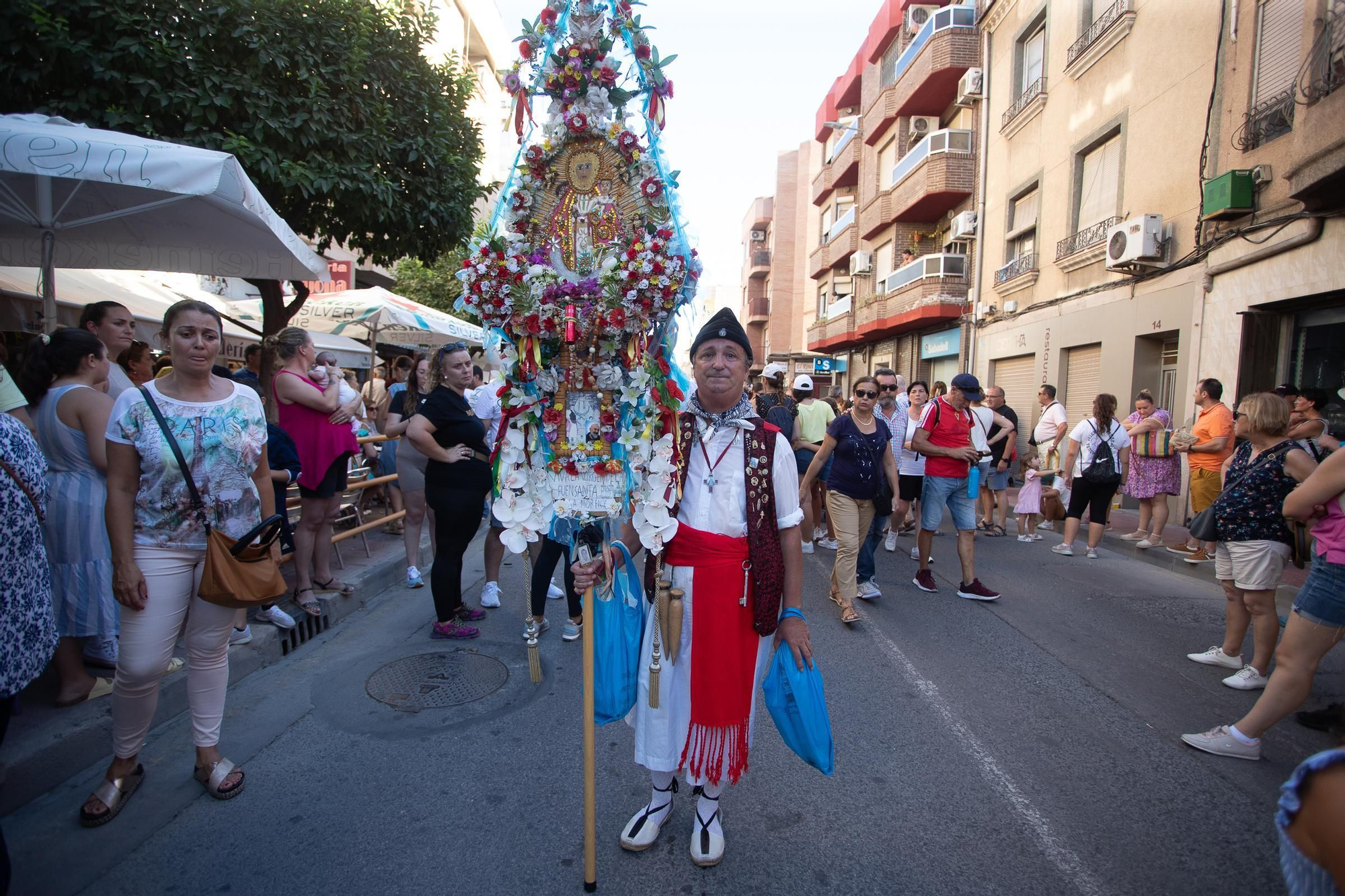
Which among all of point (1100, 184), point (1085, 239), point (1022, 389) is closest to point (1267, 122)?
point (1100, 184)

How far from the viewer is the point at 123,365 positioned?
4.77m

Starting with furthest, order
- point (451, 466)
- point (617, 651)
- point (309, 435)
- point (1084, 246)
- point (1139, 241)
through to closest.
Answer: point (1084, 246) → point (1139, 241) → point (309, 435) → point (451, 466) → point (617, 651)

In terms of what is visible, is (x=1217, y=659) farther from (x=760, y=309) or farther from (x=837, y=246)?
(x=760, y=309)

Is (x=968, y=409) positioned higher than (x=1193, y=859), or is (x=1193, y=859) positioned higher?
(x=968, y=409)

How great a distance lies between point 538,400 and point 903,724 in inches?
108

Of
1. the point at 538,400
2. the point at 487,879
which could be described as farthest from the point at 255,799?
the point at 538,400

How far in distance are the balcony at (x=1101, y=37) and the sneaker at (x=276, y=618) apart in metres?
15.1

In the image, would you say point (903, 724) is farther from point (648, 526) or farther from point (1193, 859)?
point (648, 526)

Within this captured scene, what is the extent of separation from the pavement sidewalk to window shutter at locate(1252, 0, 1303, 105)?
40.1ft

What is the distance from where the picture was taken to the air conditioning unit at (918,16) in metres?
19.1

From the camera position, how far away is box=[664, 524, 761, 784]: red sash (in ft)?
8.25

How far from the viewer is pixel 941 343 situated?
19.3 meters

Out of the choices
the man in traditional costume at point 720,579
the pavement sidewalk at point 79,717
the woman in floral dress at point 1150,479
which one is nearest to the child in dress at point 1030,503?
the woman in floral dress at point 1150,479

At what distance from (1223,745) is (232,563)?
4.88 m
